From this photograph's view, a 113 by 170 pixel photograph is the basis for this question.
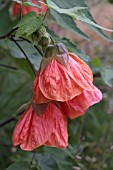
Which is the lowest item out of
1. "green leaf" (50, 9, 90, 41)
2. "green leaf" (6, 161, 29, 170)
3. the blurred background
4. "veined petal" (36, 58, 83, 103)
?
the blurred background

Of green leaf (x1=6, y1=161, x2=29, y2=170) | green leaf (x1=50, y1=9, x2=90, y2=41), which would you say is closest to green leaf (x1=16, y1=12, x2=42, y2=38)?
green leaf (x1=50, y1=9, x2=90, y2=41)

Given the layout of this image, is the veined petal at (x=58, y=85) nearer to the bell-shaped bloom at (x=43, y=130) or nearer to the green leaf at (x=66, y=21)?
the bell-shaped bloom at (x=43, y=130)

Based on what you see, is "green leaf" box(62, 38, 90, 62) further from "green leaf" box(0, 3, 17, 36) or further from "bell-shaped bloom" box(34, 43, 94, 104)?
"green leaf" box(0, 3, 17, 36)

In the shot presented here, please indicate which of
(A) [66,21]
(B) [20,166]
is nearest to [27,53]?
(A) [66,21]

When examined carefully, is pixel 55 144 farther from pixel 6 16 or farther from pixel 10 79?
pixel 10 79

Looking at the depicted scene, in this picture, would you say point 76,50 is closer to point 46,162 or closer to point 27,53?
point 27,53

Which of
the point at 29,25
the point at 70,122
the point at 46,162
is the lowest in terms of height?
the point at 70,122
